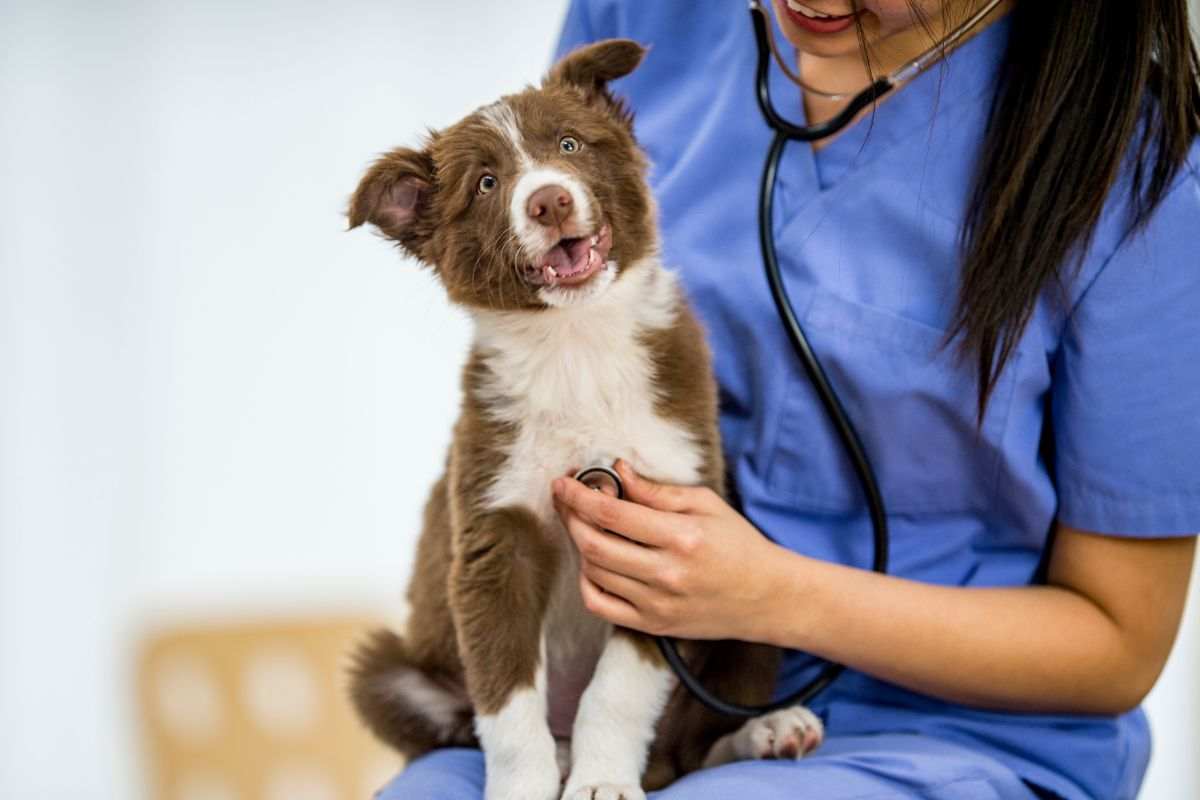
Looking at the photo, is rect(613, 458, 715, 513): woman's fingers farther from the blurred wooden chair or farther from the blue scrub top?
the blurred wooden chair

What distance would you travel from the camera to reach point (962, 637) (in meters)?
1.55

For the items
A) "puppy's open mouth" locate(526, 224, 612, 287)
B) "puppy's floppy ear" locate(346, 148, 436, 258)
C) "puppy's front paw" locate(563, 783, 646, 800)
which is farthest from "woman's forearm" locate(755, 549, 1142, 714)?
"puppy's floppy ear" locate(346, 148, 436, 258)

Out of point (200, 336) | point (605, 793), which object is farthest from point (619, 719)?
point (200, 336)

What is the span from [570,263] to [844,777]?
0.61 metres

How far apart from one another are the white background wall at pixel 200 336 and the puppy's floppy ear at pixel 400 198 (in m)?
1.61

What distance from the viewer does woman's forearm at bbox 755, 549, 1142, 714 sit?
1520 millimetres

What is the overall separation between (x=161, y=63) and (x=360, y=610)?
133 centimetres

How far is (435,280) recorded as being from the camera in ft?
4.94

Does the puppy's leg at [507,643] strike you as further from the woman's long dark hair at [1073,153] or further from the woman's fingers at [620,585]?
the woman's long dark hair at [1073,153]

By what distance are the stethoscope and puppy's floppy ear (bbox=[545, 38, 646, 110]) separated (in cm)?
18

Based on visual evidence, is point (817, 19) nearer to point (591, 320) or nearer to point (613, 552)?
point (591, 320)

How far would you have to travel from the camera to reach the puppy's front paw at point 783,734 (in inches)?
59.2

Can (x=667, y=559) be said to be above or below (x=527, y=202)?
below

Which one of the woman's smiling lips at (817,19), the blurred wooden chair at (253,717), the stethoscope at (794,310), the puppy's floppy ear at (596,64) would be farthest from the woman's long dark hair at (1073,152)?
the blurred wooden chair at (253,717)
